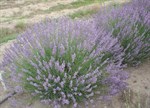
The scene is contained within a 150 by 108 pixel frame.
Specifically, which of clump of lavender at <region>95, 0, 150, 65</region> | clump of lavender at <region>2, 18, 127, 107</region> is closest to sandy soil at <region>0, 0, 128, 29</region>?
→ clump of lavender at <region>95, 0, 150, 65</region>

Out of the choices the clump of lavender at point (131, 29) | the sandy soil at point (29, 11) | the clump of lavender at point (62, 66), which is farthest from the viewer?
the sandy soil at point (29, 11)

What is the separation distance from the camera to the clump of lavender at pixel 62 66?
3244 millimetres

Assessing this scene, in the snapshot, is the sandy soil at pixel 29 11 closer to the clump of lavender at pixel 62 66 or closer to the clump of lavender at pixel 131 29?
the clump of lavender at pixel 131 29

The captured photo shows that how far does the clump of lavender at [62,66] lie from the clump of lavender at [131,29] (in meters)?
0.57

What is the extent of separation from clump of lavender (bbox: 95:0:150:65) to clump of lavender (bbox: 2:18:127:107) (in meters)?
0.57

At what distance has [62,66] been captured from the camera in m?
3.17

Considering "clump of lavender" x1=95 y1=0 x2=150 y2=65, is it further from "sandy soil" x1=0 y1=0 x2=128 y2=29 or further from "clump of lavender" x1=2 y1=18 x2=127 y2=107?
"sandy soil" x1=0 y1=0 x2=128 y2=29

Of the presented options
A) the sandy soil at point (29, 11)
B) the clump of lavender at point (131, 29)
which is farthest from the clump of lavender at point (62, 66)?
the sandy soil at point (29, 11)

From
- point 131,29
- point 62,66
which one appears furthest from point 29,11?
point 62,66

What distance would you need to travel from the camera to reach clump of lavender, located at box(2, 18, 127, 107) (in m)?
3.24

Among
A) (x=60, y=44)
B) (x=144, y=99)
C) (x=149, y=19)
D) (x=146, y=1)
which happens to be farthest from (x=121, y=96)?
(x=146, y=1)

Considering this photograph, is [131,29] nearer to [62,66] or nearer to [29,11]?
[62,66]

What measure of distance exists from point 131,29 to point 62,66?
1486 millimetres

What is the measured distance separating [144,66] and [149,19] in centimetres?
68
